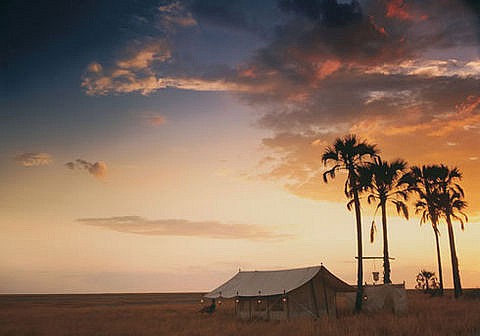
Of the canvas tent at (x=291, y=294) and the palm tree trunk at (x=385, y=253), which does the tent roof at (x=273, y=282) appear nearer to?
the canvas tent at (x=291, y=294)

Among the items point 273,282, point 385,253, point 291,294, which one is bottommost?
point 291,294

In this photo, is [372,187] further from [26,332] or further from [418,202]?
[26,332]

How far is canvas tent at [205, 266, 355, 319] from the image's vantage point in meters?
39.5

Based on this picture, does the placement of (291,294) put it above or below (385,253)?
below

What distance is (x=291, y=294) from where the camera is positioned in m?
39.6

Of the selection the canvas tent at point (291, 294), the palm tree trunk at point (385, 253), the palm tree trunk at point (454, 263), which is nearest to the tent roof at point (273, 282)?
the canvas tent at point (291, 294)

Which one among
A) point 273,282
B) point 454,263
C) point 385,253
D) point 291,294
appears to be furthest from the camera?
point 454,263

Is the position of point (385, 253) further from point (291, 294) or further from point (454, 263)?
point (454, 263)

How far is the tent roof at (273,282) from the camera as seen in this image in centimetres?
4016

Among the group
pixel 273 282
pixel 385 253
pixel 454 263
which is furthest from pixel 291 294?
pixel 454 263

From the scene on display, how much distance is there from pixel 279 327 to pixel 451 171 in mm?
34617

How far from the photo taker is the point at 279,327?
103ft

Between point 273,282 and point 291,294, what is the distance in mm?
3076

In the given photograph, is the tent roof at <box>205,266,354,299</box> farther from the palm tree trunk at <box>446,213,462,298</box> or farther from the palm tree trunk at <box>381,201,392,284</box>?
the palm tree trunk at <box>446,213,462,298</box>
